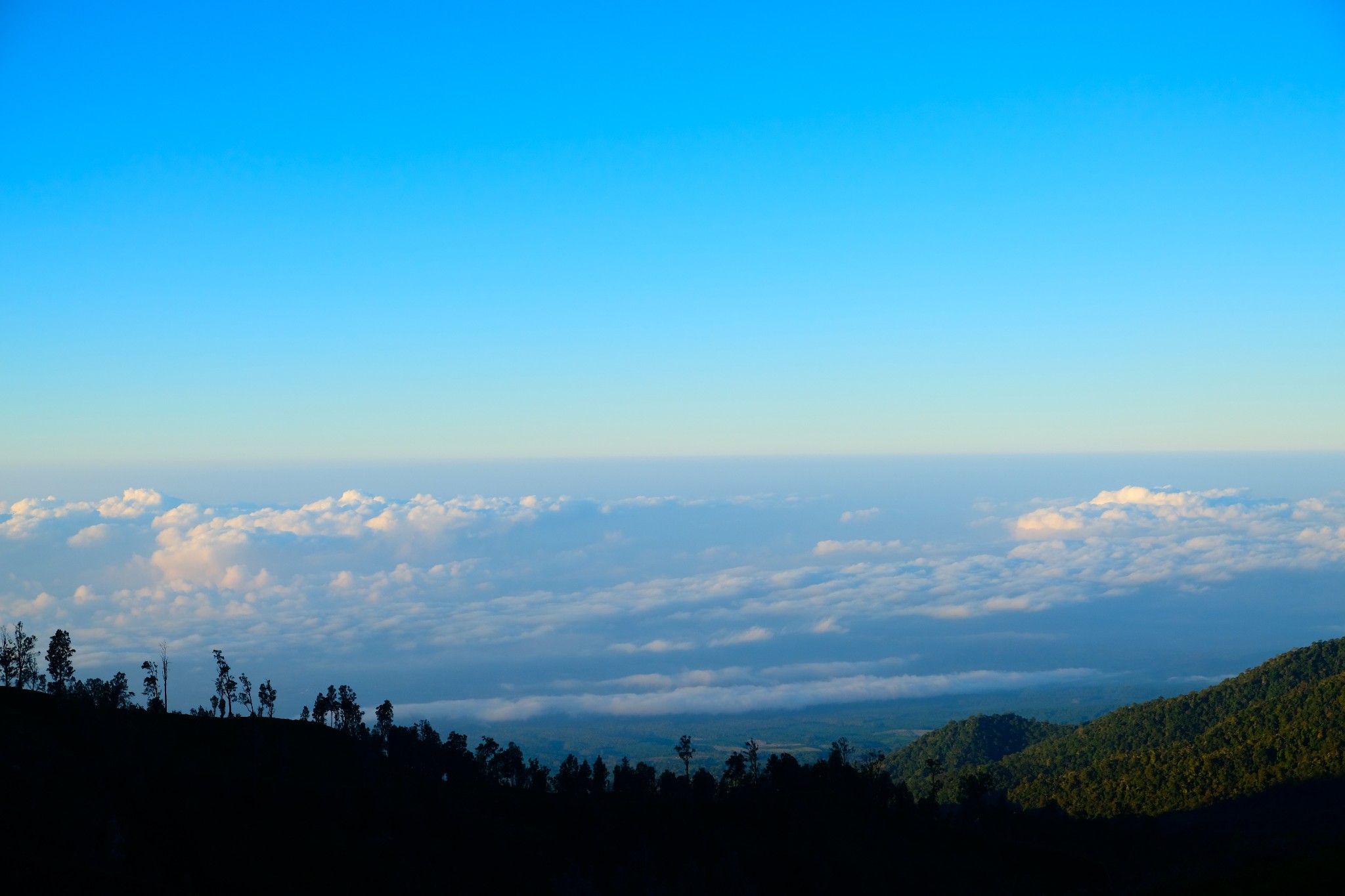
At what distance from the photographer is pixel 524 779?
6417 inches

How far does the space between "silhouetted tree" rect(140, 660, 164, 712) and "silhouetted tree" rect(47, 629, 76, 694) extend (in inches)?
453

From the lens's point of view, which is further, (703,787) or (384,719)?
(384,719)

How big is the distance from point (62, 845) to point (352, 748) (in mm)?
67074

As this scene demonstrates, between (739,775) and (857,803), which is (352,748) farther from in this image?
(857,803)

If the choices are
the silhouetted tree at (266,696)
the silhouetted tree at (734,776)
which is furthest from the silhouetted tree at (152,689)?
the silhouetted tree at (734,776)

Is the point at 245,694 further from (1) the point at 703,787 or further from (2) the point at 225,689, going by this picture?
(1) the point at 703,787

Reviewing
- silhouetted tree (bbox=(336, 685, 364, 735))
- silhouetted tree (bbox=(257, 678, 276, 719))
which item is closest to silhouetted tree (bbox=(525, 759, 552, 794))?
silhouetted tree (bbox=(336, 685, 364, 735))

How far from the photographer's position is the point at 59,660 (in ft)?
480

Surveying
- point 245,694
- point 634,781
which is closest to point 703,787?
point 634,781

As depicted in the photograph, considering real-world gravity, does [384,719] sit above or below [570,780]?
above

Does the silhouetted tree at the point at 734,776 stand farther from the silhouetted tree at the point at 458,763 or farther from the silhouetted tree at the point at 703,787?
the silhouetted tree at the point at 458,763

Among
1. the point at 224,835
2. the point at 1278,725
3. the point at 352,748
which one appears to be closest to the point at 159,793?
the point at 224,835

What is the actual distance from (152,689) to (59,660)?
1561 cm

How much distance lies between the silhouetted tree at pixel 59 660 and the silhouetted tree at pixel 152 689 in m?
11.5
